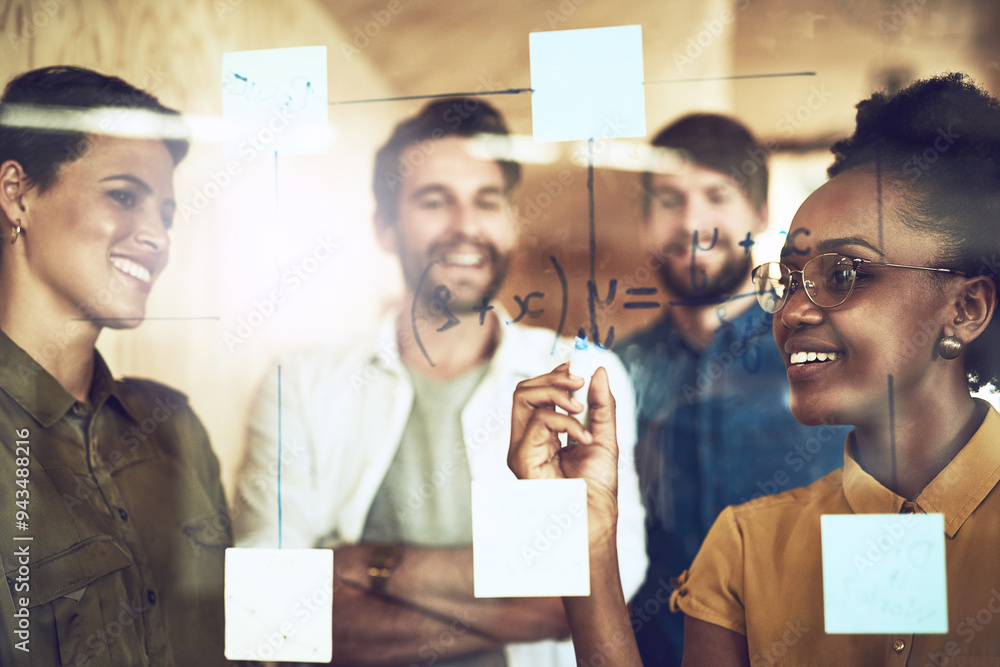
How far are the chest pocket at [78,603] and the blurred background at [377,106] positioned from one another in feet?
0.99

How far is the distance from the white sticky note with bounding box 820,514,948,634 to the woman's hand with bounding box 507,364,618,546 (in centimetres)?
41

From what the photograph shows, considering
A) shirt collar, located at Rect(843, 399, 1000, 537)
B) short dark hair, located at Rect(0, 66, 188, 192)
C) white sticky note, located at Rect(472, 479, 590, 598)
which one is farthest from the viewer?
short dark hair, located at Rect(0, 66, 188, 192)

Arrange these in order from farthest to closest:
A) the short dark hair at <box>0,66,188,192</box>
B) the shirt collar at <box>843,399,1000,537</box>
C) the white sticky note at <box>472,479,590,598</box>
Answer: the short dark hair at <box>0,66,188,192</box>
the white sticky note at <box>472,479,590,598</box>
the shirt collar at <box>843,399,1000,537</box>

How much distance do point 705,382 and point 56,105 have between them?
145 centimetres

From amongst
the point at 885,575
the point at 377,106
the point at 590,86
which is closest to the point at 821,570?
the point at 885,575

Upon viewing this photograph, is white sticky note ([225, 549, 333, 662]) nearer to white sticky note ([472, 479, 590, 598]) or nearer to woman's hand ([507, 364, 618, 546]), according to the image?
white sticky note ([472, 479, 590, 598])

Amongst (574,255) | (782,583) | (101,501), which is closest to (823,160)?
(574,255)

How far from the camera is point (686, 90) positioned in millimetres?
1284

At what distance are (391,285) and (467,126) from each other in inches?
13.8

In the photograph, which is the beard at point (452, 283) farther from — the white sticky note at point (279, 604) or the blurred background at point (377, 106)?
the white sticky note at point (279, 604)

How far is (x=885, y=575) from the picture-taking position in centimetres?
122

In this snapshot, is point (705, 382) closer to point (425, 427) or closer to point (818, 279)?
point (818, 279)

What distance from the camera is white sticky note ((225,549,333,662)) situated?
1.33 m

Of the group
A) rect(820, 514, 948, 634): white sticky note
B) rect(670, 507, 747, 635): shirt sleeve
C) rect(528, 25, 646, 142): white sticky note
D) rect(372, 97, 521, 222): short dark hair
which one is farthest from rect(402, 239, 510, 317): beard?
rect(820, 514, 948, 634): white sticky note
